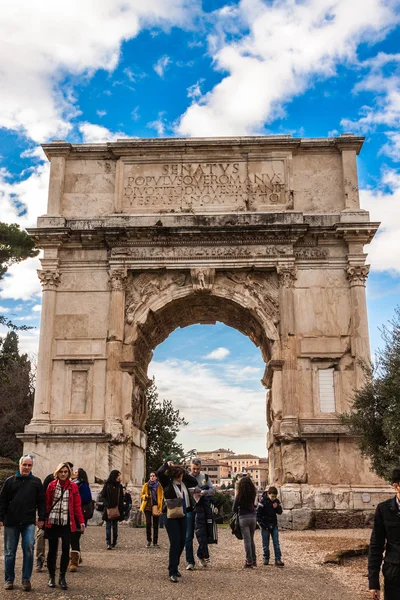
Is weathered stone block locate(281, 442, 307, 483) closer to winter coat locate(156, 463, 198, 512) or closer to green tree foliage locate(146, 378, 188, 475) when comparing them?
winter coat locate(156, 463, 198, 512)

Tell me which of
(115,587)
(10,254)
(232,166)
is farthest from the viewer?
(10,254)

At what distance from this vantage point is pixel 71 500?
8.11m

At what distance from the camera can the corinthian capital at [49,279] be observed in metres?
18.5

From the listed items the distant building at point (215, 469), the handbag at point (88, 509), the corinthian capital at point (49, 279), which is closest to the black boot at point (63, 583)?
the handbag at point (88, 509)

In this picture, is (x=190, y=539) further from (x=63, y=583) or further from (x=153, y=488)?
(x=153, y=488)

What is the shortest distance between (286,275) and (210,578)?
10.7 m

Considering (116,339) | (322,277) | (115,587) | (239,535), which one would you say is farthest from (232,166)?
(115,587)

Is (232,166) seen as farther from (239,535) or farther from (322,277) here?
(239,535)

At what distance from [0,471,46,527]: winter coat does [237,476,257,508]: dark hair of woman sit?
2983mm

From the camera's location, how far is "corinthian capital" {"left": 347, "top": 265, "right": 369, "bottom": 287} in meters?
18.1

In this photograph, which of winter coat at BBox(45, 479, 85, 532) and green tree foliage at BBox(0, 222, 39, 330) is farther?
green tree foliage at BBox(0, 222, 39, 330)

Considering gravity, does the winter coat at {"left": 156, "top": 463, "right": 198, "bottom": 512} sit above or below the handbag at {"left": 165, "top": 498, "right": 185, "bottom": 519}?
above

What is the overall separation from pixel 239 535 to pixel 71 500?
2.70m

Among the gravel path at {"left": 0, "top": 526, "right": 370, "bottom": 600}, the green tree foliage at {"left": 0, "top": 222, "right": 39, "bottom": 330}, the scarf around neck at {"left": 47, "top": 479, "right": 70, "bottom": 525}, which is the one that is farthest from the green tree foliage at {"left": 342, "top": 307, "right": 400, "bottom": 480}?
the green tree foliage at {"left": 0, "top": 222, "right": 39, "bottom": 330}
